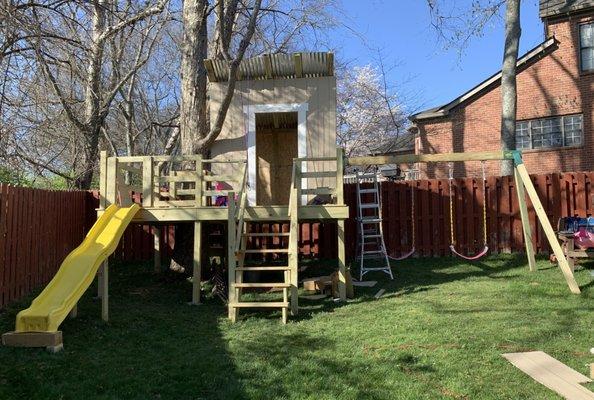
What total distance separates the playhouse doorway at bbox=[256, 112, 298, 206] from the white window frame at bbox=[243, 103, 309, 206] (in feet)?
6.67

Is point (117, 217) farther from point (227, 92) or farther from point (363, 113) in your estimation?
point (363, 113)

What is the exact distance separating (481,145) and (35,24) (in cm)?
1627

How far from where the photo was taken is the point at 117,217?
812 centimetres

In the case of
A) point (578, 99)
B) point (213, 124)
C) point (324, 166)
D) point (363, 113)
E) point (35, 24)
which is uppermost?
point (363, 113)

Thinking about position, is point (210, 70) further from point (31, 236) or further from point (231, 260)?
point (31, 236)

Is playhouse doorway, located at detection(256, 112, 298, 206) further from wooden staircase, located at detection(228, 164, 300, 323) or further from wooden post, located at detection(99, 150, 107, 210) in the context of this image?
wooden post, located at detection(99, 150, 107, 210)

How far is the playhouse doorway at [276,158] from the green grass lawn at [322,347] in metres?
4.52

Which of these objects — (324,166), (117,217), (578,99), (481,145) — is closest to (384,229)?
(324,166)

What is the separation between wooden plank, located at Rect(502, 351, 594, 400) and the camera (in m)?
4.15

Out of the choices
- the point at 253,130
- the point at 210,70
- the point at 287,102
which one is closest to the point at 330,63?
the point at 287,102

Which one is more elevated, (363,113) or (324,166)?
(363,113)

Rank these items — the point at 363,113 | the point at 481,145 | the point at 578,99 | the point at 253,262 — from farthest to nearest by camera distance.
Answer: the point at 363,113 → the point at 481,145 → the point at 578,99 → the point at 253,262

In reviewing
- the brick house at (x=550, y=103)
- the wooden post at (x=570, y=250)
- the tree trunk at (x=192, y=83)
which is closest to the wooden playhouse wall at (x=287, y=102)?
the tree trunk at (x=192, y=83)

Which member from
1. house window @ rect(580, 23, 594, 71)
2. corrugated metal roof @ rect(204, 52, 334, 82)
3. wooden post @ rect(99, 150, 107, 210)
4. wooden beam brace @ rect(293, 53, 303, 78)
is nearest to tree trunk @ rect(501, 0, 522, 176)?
house window @ rect(580, 23, 594, 71)
